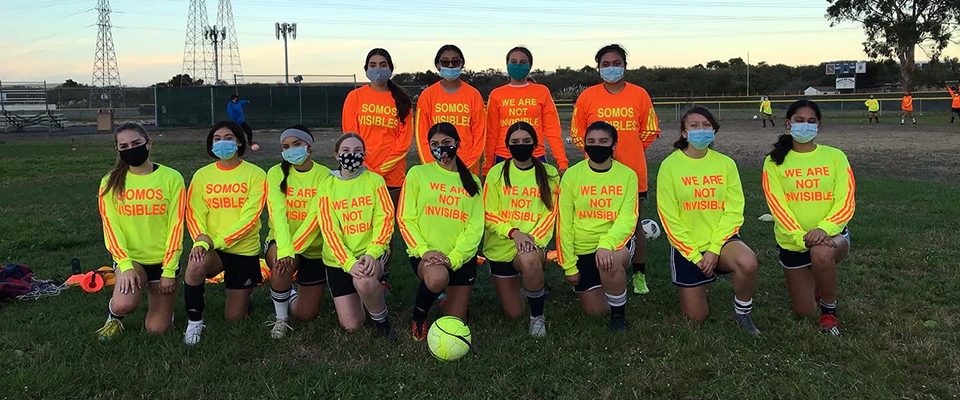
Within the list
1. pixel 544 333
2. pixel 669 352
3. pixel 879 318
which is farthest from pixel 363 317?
pixel 879 318

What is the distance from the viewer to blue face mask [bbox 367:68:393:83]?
18.4 ft

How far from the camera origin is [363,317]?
480 centimetres

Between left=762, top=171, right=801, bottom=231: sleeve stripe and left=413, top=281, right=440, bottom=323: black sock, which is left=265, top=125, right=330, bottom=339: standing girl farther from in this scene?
left=762, top=171, right=801, bottom=231: sleeve stripe

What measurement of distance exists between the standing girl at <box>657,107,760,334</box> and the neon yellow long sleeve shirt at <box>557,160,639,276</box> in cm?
30

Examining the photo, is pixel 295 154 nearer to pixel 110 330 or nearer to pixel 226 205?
pixel 226 205

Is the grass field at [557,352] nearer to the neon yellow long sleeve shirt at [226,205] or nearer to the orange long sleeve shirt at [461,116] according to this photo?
the neon yellow long sleeve shirt at [226,205]

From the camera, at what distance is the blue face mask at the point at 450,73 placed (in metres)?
5.56

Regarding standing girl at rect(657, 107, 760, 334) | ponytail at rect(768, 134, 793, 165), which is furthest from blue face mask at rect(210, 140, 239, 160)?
ponytail at rect(768, 134, 793, 165)

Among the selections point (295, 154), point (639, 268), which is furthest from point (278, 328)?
point (639, 268)

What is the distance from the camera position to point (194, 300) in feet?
15.1

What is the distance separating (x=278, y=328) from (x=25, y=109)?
3717 cm

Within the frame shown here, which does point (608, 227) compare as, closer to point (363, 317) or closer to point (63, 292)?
point (363, 317)

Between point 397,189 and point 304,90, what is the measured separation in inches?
1198

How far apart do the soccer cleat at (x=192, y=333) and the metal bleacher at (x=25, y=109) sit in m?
32.7
